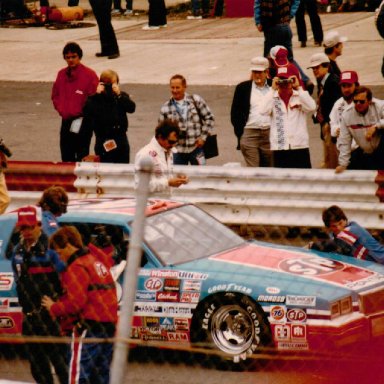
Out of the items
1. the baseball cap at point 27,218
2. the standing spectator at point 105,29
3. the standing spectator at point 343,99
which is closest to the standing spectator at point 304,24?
the standing spectator at point 105,29

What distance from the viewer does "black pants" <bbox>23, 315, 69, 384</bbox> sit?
27.5 feet

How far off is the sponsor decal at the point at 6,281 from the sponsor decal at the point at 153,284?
1.06 meters

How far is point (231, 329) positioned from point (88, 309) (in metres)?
1.73

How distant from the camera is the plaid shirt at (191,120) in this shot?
13.0 metres

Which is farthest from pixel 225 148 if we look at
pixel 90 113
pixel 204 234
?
pixel 204 234

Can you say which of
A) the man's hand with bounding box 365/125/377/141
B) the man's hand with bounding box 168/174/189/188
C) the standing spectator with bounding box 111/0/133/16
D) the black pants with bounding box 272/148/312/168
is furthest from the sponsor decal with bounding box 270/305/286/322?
the standing spectator with bounding box 111/0/133/16

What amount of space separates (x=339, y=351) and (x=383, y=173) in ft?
12.2

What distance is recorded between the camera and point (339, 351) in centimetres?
870

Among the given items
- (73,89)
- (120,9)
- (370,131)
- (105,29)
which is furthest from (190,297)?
(120,9)

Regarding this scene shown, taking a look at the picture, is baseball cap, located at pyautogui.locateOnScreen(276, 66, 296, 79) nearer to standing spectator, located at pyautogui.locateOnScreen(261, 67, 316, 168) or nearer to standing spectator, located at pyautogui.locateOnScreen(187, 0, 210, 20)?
standing spectator, located at pyautogui.locateOnScreen(261, 67, 316, 168)

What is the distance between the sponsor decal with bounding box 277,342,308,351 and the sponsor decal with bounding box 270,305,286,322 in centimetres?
17

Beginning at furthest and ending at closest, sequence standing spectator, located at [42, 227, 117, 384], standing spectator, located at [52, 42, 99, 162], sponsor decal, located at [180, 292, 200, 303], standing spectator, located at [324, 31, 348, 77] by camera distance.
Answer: standing spectator, located at [52, 42, 99, 162]
standing spectator, located at [324, 31, 348, 77]
sponsor decal, located at [180, 292, 200, 303]
standing spectator, located at [42, 227, 117, 384]

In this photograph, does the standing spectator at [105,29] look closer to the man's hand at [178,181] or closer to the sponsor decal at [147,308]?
the man's hand at [178,181]

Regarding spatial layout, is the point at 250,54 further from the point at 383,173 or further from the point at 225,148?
the point at 383,173
